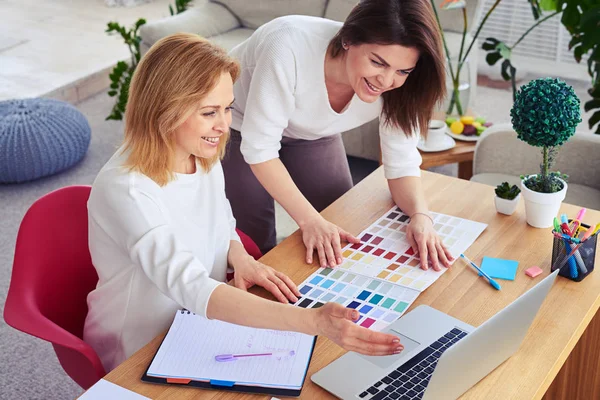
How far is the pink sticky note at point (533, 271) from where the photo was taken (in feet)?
5.12

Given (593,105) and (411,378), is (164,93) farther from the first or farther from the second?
(593,105)

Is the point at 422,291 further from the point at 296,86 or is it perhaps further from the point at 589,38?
the point at 589,38

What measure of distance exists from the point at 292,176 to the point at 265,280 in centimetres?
67

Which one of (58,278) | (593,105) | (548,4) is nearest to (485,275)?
(58,278)

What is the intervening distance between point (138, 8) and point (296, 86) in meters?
4.22

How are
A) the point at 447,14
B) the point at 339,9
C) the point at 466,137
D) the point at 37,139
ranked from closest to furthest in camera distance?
the point at 466,137, the point at 37,139, the point at 447,14, the point at 339,9

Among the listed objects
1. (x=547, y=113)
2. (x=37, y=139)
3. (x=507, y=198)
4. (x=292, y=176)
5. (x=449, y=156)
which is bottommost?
(x=37, y=139)

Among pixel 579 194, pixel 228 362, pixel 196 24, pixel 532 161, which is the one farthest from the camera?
pixel 196 24

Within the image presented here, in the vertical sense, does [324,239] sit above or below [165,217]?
below

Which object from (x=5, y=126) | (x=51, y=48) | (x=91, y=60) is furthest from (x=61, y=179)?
(x=51, y=48)

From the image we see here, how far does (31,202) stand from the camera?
10.8 ft

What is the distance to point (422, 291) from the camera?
153 centimetres

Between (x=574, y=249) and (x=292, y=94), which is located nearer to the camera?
(x=574, y=249)

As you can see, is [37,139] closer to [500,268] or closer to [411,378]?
[500,268]
